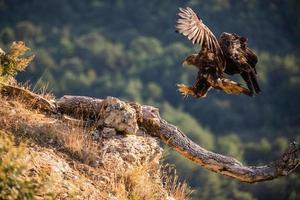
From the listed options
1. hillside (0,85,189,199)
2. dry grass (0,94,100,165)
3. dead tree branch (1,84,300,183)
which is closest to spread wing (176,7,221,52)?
dead tree branch (1,84,300,183)

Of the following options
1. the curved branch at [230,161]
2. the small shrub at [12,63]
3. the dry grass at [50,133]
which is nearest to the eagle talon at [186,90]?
the curved branch at [230,161]

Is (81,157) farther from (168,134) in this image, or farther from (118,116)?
(168,134)

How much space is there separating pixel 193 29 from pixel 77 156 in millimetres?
2538

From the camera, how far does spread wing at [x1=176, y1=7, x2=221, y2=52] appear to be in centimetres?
904

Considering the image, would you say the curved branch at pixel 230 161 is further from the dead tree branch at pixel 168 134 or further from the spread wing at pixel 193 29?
the spread wing at pixel 193 29

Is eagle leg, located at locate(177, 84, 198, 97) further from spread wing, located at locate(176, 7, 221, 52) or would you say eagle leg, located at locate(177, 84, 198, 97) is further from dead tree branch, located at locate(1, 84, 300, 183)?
spread wing, located at locate(176, 7, 221, 52)

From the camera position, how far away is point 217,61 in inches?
380

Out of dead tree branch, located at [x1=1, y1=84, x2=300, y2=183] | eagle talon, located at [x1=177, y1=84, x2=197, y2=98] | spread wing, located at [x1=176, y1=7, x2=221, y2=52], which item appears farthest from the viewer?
eagle talon, located at [x1=177, y1=84, x2=197, y2=98]

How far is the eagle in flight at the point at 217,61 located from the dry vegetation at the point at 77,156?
1.32 metres

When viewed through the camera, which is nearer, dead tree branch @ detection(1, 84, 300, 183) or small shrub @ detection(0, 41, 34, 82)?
dead tree branch @ detection(1, 84, 300, 183)

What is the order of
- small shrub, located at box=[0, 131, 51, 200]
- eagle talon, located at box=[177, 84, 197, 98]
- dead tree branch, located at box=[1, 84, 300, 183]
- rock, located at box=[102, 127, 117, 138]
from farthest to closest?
eagle talon, located at box=[177, 84, 197, 98]
rock, located at box=[102, 127, 117, 138]
dead tree branch, located at box=[1, 84, 300, 183]
small shrub, located at box=[0, 131, 51, 200]

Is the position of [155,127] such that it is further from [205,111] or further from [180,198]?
[205,111]

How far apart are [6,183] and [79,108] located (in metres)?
2.89

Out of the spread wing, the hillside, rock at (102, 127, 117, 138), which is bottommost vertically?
the hillside
